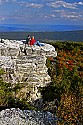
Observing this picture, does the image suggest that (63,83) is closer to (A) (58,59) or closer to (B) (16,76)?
(B) (16,76)

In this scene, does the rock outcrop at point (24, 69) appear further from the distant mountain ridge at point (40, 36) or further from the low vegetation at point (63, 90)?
the distant mountain ridge at point (40, 36)

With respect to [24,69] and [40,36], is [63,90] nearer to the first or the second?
[24,69]

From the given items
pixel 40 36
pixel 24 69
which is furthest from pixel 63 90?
pixel 40 36

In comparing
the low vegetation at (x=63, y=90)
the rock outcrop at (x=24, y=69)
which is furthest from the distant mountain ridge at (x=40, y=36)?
the rock outcrop at (x=24, y=69)

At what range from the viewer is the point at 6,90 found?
596 inches

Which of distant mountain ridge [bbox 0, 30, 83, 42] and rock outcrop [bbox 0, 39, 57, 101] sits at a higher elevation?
rock outcrop [bbox 0, 39, 57, 101]

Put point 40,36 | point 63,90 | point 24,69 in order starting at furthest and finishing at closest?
point 40,36
point 24,69
point 63,90

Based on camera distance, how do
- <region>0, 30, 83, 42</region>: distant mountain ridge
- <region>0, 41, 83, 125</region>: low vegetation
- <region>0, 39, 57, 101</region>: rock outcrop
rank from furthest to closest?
1. <region>0, 30, 83, 42</region>: distant mountain ridge
2. <region>0, 39, 57, 101</region>: rock outcrop
3. <region>0, 41, 83, 125</region>: low vegetation

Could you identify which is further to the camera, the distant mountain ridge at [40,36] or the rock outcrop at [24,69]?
the distant mountain ridge at [40,36]

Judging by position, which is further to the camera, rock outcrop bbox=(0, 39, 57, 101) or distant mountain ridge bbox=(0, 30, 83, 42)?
distant mountain ridge bbox=(0, 30, 83, 42)

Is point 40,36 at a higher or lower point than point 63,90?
lower

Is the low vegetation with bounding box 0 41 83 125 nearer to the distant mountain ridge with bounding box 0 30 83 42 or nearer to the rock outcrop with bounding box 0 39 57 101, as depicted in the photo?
the rock outcrop with bounding box 0 39 57 101

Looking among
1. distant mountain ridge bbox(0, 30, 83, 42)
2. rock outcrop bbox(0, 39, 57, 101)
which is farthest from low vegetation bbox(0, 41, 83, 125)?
distant mountain ridge bbox(0, 30, 83, 42)

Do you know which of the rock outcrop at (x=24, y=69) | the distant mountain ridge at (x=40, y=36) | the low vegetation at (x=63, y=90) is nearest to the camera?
the low vegetation at (x=63, y=90)
